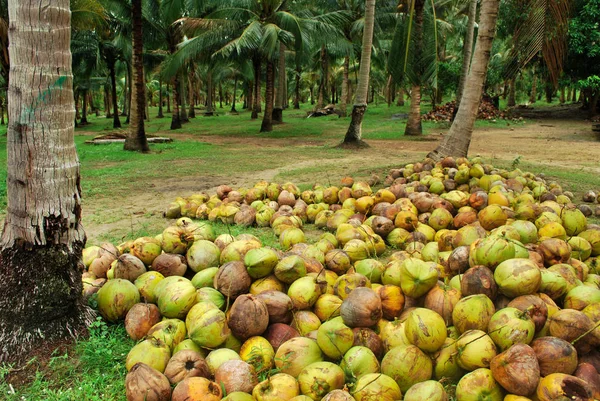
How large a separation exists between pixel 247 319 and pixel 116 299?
97 centimetres

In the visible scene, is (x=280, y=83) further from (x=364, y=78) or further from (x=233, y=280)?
(x=233, y=280)

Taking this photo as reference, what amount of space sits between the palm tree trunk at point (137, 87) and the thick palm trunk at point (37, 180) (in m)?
11.6

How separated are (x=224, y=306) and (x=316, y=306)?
56 centimetres

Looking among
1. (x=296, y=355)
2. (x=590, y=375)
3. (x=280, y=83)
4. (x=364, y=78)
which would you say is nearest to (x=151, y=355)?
(x=296, y=355)

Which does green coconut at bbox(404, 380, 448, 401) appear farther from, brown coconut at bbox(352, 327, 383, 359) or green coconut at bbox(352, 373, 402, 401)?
brown coconut at bbox(352, 327, 383, 359)

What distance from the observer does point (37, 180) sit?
8.03 feet

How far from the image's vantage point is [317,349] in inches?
90.4

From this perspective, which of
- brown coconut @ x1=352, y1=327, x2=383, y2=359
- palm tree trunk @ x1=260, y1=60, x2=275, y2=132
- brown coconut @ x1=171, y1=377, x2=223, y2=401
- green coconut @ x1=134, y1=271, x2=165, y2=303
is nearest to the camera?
brown coconut @ x1=171, y1=377, x2=223, y2=401

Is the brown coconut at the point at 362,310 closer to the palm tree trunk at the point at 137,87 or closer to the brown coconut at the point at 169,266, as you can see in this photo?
the brown coconut at the point at 169,266

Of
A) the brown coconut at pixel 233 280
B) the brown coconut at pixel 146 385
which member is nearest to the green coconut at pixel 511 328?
the brown coconut at pixel 233 280

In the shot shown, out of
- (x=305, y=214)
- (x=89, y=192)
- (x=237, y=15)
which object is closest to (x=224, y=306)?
(x=305, y=214)

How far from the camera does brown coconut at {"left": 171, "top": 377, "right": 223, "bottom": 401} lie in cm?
196

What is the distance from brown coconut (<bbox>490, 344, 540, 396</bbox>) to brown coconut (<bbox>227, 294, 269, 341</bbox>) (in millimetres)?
1165

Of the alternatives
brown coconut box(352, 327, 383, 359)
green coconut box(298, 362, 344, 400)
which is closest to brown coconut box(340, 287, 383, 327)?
brown coconut box(352, 327, 383, 359)
